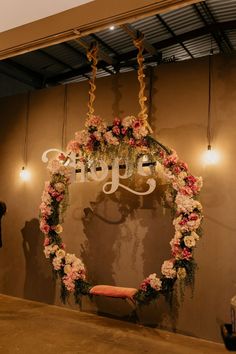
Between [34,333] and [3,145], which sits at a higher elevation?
[3,145]

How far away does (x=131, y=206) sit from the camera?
450cm

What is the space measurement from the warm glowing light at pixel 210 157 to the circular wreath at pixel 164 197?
34 cm

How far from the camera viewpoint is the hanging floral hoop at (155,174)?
12.2 feet

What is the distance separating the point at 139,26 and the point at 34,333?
391cm

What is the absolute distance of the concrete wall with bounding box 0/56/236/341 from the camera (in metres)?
3.92

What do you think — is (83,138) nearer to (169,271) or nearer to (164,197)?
(164,197)

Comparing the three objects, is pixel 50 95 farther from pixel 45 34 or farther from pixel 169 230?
pixel 45 34

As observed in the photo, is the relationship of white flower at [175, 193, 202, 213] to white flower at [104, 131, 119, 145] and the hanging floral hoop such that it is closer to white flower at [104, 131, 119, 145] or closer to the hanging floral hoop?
the hanging floral hoop

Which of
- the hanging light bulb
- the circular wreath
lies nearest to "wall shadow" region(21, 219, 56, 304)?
the hanging light bulb

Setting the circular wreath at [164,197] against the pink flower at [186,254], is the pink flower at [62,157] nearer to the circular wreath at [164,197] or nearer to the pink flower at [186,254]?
the circular wreath at [164,197]

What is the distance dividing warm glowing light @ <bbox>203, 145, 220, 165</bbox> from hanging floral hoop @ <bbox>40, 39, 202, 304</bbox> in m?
0.34

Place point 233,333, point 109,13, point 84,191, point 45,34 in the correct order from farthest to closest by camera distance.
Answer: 1. point 84,191
2. point 233,333
3. point 45,34
4. point 109,13

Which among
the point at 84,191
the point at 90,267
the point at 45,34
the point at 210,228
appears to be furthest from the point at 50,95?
the point at 45,34

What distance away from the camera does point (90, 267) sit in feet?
15.4
